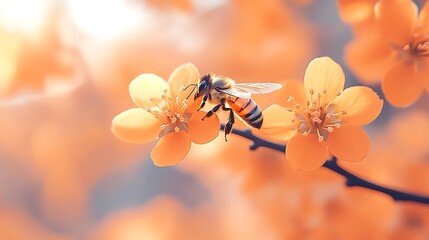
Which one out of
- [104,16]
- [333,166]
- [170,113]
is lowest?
[333,166]

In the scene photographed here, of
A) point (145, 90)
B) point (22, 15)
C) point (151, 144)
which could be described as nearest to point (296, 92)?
point (145, 90)

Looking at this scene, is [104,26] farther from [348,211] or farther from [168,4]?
[348,211]

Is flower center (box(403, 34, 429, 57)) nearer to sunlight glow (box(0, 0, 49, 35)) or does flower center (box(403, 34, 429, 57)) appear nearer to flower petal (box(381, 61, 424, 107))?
flower petal (box(381, 61, 424, 107))

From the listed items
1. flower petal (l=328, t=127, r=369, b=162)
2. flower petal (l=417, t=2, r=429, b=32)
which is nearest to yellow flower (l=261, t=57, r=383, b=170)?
flower petal (l=328, t=127, r=369, b=162)

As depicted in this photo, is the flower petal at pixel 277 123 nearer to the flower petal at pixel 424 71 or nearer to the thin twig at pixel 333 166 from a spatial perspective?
the thin twig at pixel 333 166

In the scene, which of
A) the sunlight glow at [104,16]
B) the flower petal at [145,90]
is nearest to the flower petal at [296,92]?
the flower petal at [145,90]

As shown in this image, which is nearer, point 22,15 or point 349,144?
point 349,144

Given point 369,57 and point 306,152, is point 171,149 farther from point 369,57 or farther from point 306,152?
point 369,57

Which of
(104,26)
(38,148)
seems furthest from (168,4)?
(38,148)
